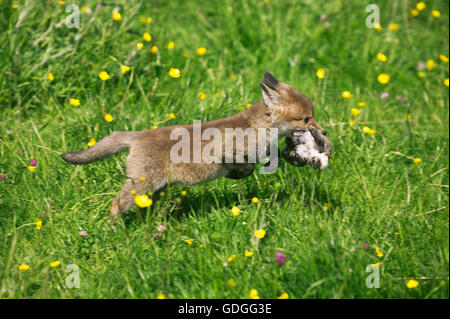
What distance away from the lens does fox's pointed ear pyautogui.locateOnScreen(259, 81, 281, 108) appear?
4.72 metres

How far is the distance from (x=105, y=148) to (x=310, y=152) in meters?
1.67

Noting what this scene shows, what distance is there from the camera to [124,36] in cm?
671

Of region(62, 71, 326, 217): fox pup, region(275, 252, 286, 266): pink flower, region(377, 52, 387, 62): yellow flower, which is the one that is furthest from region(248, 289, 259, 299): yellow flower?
region(377, 52, 387, 62): yellow flower

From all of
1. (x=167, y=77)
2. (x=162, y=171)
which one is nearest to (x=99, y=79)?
(x=167, y=77)

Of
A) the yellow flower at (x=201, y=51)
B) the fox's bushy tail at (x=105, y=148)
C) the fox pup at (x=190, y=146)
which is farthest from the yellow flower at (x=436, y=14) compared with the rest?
the fox's bushy tail at (x=105, y=148)

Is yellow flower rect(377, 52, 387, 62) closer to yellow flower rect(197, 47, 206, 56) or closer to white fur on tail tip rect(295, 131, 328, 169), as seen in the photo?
yellow flower rect(197, 47, 206, 56)

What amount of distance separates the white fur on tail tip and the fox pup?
0.12 metres

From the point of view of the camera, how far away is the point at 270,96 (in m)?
4.76

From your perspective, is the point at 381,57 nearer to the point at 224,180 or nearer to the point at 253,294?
the point at 224,180

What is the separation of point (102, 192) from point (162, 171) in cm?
76

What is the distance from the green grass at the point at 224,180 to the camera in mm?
3916

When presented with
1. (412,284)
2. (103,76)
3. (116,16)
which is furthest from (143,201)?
(116,16)

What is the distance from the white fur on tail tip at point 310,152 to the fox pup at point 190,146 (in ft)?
0.39

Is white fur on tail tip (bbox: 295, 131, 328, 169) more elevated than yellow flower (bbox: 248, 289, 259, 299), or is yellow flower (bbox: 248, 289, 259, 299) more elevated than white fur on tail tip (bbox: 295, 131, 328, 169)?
white fur on tail tip (bbox: 295, 131, 328, 169)
